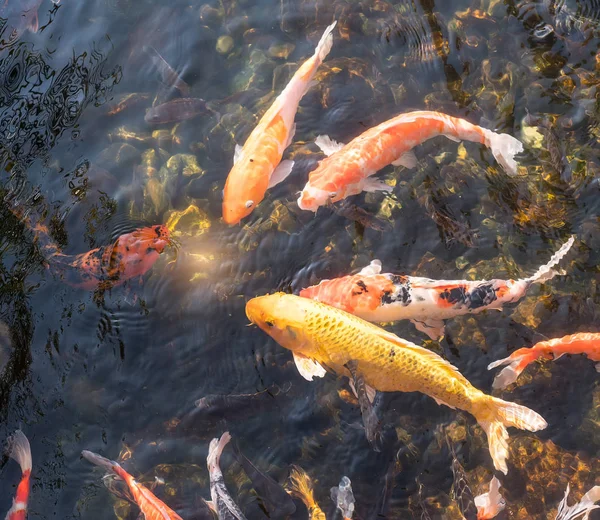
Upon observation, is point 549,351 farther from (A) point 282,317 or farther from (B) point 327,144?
(B) point 327,144

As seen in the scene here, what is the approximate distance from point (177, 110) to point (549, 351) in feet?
14.0

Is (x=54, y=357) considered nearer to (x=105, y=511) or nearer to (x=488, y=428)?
(x=105, y=511)

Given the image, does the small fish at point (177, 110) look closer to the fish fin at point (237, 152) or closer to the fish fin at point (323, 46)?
the fish fin at point (237, 152)

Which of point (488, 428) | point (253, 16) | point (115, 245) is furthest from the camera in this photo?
point (253, 16)

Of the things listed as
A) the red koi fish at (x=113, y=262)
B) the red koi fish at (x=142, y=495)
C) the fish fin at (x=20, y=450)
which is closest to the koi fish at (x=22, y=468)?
the fish fin at (x=20, y=450)

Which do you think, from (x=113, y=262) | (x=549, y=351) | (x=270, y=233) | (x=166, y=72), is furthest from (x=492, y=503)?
(x=166, y=72)

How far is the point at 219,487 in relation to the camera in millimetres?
4723

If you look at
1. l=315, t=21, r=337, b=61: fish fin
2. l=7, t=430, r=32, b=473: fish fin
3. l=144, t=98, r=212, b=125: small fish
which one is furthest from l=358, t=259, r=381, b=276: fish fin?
l=7, t=430, r=32, b=473: fish fin

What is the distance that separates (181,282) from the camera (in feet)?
17.9

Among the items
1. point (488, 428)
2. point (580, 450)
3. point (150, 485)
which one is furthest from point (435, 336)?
point (150, 485)

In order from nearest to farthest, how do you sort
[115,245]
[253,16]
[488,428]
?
[488,428] → [115,245] → [253,16]

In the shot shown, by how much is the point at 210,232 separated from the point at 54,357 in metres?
1.79

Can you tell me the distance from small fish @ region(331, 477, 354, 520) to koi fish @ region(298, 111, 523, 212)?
2.30 m

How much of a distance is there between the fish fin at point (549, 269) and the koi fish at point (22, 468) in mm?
4384
